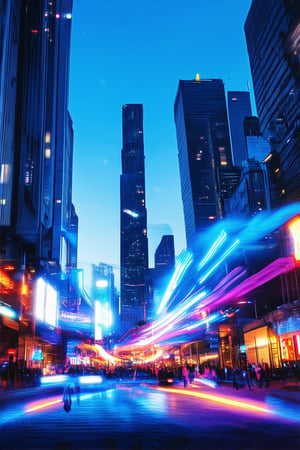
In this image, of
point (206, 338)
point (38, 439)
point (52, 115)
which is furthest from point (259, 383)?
point (52, 115)

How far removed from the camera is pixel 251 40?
105 meters

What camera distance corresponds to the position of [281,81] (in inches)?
3014

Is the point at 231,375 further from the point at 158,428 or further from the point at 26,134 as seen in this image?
the point at 26,134

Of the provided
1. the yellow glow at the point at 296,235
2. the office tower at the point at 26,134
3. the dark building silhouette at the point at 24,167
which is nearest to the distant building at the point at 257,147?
the office tower at the point at 26,134

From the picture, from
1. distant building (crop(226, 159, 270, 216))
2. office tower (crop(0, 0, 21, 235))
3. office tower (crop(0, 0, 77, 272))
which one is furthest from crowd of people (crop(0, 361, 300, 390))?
distant building (crop(226, 159, 270, 216))

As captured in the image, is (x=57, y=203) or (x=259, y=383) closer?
(x=259, y=383)

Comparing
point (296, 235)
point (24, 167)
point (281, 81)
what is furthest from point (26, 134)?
point (281, 81)

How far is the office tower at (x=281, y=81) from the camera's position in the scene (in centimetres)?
6512

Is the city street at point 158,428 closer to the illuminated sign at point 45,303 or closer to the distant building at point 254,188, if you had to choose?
the illuminated sign at point 45,303

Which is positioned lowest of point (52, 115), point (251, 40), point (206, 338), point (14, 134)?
point (206, 338)

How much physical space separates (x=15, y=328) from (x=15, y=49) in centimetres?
2614

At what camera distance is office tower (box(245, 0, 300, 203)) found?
214ft

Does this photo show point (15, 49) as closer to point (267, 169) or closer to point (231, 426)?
point (231, 426)

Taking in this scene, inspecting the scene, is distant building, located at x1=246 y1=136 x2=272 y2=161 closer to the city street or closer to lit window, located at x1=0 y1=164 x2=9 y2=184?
lit window, located at x1=0 y1=164 x2=9 y2=184
